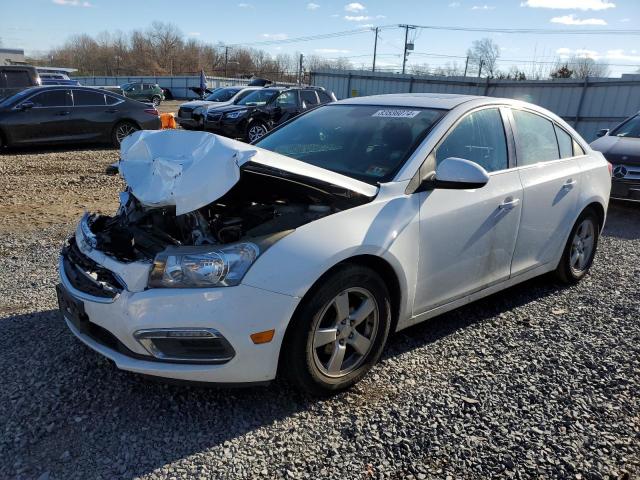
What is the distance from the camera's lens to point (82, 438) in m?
2.49

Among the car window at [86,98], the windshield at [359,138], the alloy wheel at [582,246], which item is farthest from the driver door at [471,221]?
the car window at [86,98]

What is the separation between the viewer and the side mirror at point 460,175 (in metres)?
2.97

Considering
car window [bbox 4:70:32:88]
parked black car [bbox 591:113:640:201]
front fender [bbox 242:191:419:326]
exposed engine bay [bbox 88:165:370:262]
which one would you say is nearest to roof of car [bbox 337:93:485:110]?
front fender [bbox 242:191:419:326]

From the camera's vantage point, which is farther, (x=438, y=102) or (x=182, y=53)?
(x=182, y=53)

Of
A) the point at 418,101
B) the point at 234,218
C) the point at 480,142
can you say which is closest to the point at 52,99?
the point at 418,101

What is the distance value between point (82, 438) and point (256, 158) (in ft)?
5.33

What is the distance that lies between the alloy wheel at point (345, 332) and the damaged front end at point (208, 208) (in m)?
0.49

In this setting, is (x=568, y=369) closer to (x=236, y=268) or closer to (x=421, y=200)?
(x=421, y=200)

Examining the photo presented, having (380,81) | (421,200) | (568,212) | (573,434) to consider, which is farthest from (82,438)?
(380,81)

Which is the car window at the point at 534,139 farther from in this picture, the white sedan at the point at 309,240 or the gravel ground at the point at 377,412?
the gravel ground at the point at 377,412

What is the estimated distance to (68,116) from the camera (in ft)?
39.0

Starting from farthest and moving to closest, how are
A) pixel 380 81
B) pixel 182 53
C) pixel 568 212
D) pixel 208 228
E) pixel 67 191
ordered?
pixel 182 53, pixel 380 81, pixel 67 191, pixel 568 212, pixel 208 228

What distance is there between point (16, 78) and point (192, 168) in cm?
1637

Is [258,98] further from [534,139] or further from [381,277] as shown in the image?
[381,277]
